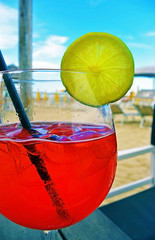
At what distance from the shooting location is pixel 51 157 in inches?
12.1

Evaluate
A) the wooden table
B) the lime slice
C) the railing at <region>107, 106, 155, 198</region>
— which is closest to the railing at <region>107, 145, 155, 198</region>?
the railing at <region>107, 106, 155, 198</region>

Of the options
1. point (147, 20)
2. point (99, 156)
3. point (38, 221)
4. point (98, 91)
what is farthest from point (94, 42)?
point (147, 20)

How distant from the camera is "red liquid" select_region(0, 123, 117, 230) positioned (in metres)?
0.31

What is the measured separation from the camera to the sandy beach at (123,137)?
36 centimetres

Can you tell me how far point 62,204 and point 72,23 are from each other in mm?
25830

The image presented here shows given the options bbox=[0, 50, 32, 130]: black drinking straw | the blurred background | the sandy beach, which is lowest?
the sandy beach

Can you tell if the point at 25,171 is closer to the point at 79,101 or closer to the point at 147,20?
the point at 79,101

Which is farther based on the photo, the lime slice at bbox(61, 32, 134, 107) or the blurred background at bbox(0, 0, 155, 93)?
the blurred background at bbox(0, 0, 155, 93)

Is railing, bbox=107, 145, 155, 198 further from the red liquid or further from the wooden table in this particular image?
the red liquid

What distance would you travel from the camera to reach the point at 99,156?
34 cm

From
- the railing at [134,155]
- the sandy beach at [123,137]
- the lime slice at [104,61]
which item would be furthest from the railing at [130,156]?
the lime slice at [104,61]

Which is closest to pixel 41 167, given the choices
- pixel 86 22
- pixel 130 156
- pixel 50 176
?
pixel 50 176

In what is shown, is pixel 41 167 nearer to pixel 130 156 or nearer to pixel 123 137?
pixel 130 156

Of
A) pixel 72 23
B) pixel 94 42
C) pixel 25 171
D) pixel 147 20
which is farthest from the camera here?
pixel 72 23
